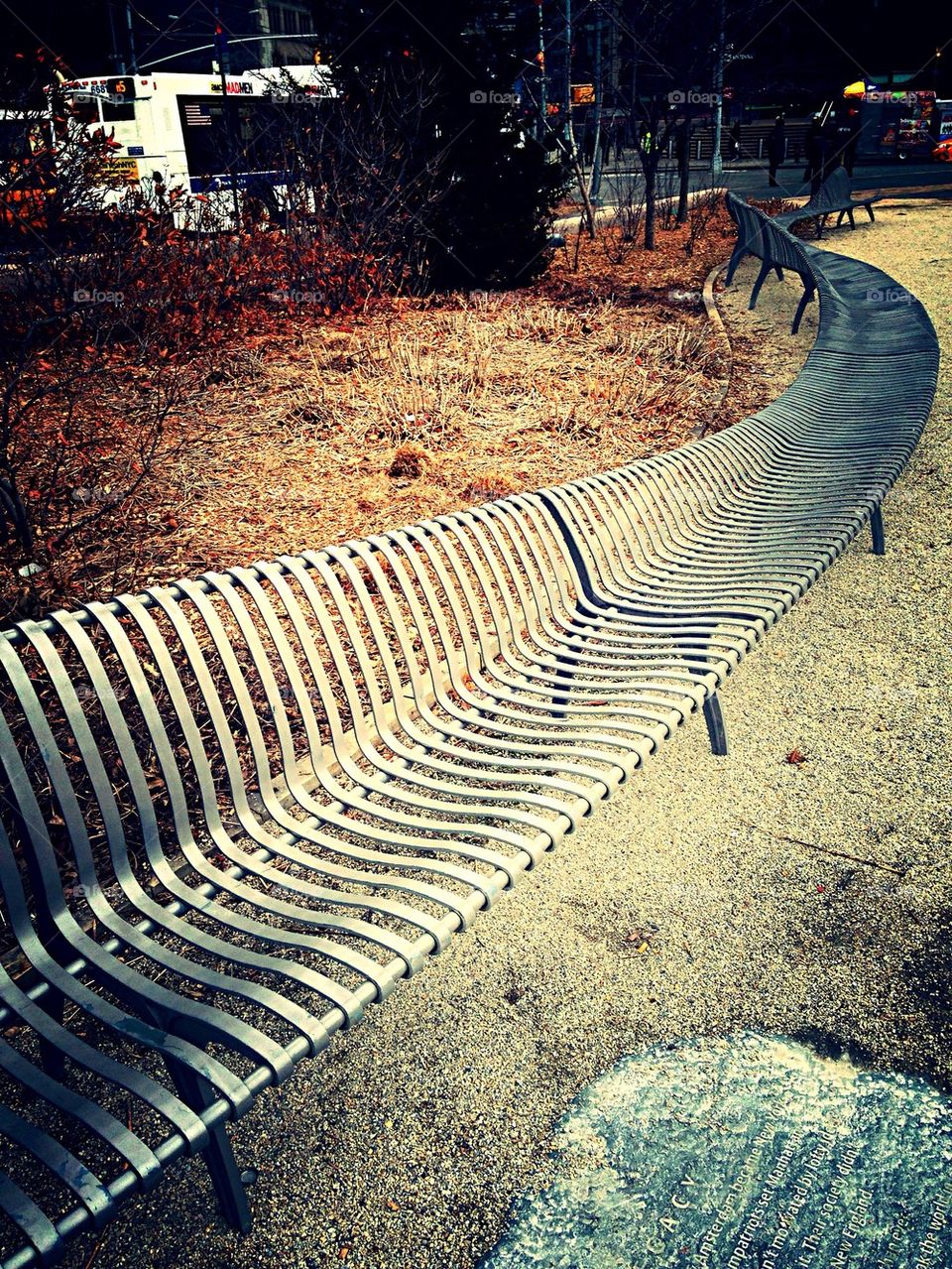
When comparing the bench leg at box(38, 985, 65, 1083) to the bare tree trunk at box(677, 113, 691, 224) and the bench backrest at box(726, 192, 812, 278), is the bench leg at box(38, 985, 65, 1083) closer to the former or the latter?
the bench backrest at box(726, 192, 812, 278)

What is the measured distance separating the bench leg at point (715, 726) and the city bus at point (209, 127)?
23.9 feet

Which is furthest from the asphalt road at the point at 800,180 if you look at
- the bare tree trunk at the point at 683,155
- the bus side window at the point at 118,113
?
the bus side window at the point at 118,113

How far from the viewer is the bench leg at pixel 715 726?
3654 mm

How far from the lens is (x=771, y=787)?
3541mm

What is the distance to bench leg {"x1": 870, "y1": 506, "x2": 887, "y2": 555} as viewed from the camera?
17.2ft

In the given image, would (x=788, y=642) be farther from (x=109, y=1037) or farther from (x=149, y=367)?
(x=149, y=367)

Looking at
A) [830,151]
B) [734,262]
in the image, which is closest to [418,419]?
[734,262]

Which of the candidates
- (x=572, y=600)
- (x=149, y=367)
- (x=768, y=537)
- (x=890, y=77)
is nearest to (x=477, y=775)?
(x=572, y=600)

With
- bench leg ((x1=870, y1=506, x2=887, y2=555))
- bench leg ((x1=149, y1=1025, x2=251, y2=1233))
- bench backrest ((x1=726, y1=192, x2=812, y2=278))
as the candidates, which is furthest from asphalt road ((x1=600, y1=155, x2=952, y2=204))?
bench leg ((x1=149, y1=1025, x2=251, y2=1233))

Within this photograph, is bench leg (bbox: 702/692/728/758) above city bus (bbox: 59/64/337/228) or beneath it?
beneath

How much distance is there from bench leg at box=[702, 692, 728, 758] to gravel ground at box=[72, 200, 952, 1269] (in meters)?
0.06

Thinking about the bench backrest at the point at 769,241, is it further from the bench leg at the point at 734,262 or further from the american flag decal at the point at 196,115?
the american flag decal at the point at 196,115

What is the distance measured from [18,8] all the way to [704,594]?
13.4 ft

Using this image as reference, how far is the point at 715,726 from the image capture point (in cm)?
369
